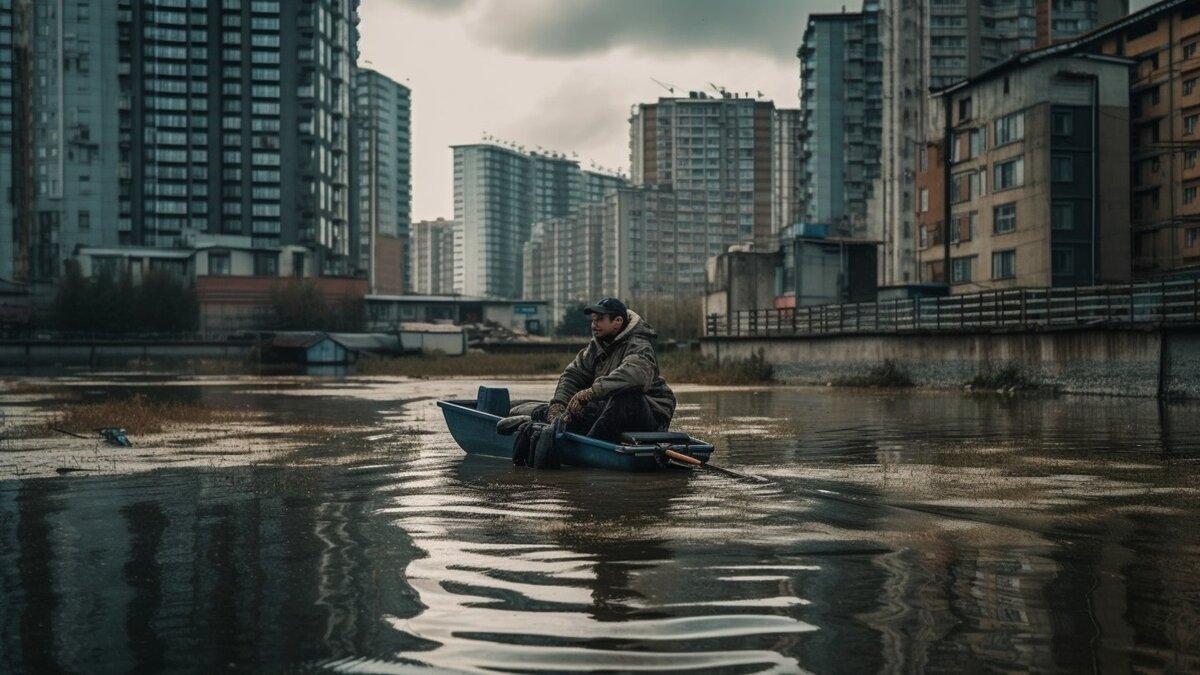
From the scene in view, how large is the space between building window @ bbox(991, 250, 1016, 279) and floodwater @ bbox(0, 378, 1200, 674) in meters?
45.0

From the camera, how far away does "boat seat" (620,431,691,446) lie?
1235 centimetres

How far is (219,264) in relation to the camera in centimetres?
11381

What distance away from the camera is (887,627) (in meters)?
5.71

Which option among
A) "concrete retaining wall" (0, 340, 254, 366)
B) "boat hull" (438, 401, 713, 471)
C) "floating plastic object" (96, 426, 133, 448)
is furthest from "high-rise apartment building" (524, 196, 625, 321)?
"boat hull" (438, 401, 713, 471)

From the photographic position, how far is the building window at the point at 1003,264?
5738 centimetres

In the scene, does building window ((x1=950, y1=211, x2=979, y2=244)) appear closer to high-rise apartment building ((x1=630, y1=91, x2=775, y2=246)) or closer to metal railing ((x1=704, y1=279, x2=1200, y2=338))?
metal railing ((x1=704, y1=279, x2=1200, y2=338))

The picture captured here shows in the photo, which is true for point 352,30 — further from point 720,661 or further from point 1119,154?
point 720,661

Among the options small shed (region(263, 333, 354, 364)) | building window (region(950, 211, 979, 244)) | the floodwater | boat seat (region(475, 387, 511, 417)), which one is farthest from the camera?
small shed (region(263, 333, 354, 364))

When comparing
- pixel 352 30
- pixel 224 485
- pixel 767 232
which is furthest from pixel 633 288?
pixel 224 485

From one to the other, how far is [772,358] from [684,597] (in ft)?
134

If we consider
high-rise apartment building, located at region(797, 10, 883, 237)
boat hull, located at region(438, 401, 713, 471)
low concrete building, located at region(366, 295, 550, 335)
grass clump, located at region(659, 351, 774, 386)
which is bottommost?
grass clump, located at region(659, 351, 774, 386)

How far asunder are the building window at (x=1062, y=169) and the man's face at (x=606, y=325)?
47.0 m

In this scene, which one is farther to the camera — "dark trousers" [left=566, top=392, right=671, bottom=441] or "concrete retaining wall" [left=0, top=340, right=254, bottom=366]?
"concrete retaining wall" [left=0, top=340, right=254, bottom=366]

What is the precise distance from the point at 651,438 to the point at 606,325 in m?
1.30
